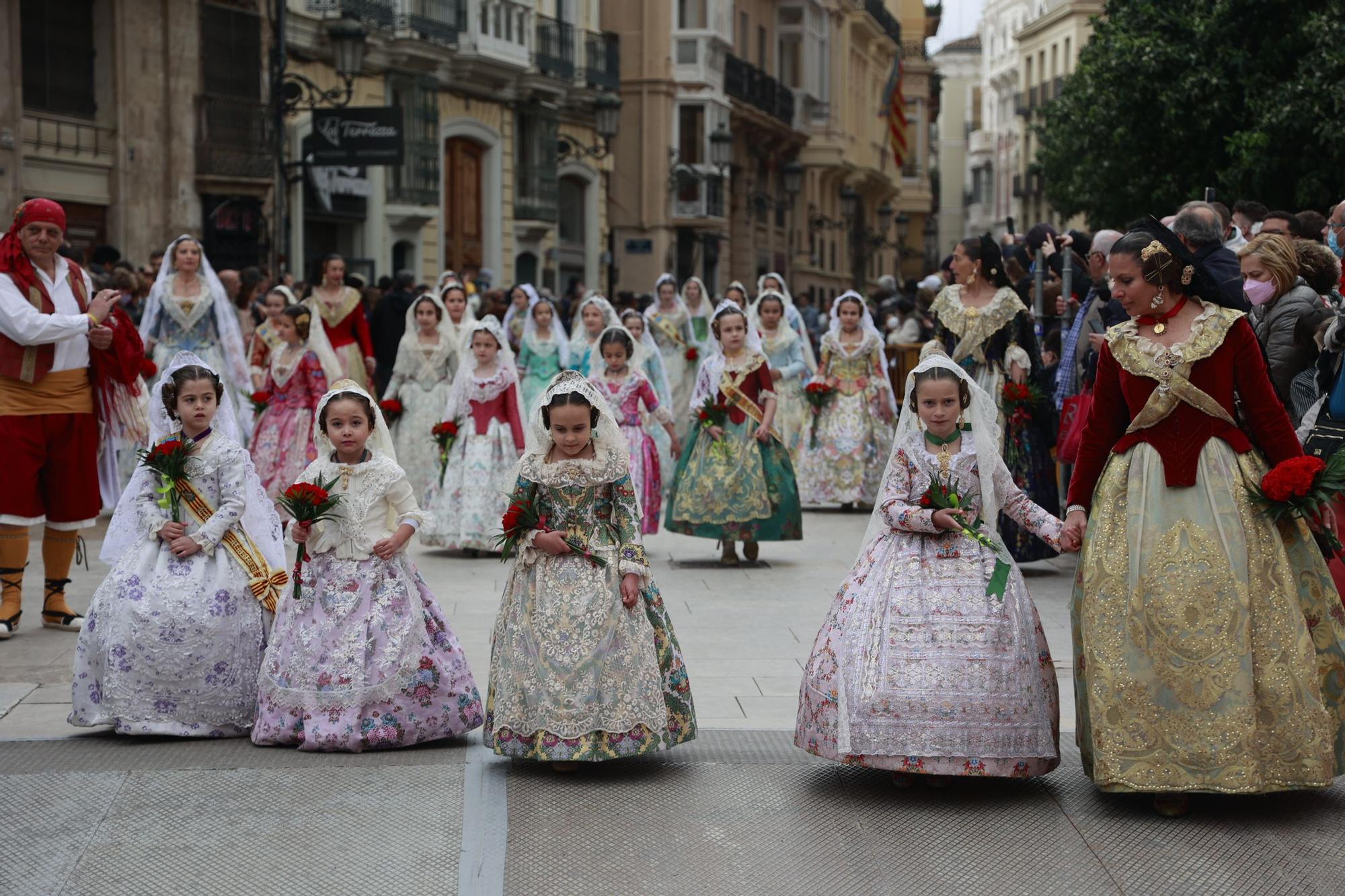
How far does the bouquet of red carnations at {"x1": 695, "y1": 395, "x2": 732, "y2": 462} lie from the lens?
37.7ft

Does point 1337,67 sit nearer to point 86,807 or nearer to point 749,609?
point 749,609

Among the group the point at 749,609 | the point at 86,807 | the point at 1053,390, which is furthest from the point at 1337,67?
the point at 86,807

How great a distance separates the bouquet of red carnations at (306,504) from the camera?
645 centimetres

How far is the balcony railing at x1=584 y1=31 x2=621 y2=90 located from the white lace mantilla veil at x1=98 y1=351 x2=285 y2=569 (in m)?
28.9

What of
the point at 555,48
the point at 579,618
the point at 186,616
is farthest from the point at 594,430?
the point at 555,48

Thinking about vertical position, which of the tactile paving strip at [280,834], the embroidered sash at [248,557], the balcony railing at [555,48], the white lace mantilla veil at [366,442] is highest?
the balcony railing at [555,48]

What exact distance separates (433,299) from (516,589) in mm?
7502

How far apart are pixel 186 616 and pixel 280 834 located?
1315mm

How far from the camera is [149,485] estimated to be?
6.92 meters

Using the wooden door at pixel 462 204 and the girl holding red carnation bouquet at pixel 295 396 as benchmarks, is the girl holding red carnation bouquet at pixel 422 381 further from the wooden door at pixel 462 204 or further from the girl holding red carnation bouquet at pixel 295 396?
the wooden door at pixel 462 204

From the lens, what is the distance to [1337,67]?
63.1 ft

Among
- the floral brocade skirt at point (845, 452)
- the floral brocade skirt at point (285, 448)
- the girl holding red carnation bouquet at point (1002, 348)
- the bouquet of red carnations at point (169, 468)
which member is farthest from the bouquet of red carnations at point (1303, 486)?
the floral brocade skirt at point (845, 452)

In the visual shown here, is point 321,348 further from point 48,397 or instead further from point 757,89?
point 757,89

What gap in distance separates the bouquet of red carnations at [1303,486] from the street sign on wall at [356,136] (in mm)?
15028
